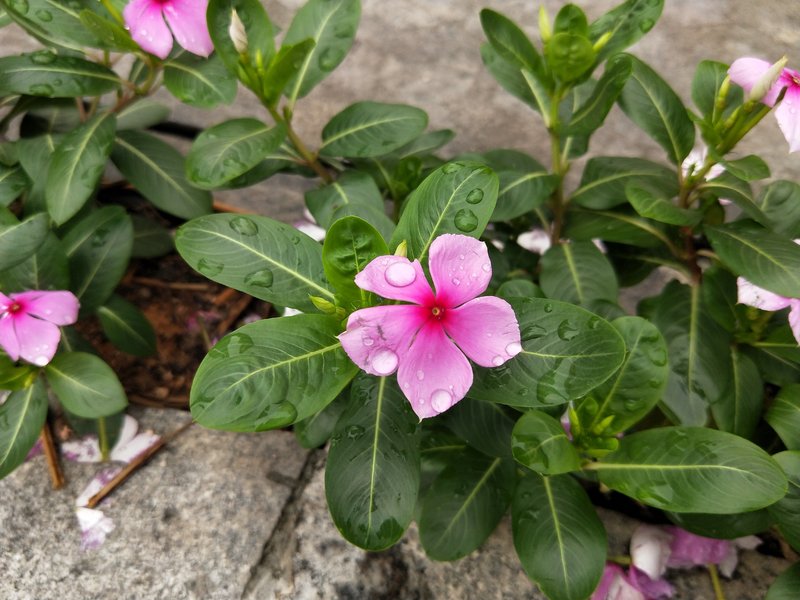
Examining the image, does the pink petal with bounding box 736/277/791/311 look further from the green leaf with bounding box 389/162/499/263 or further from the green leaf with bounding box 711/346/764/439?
the green leaf with bounding box 389/162/499/263

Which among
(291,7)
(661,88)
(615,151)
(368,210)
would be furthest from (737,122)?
(291,7)

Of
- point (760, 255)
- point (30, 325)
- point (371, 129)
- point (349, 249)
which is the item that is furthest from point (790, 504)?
point (30, 325)

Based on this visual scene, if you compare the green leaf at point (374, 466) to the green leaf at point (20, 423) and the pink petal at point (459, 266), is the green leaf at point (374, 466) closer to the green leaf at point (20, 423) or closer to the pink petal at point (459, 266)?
the pink petal at point (459, 266)

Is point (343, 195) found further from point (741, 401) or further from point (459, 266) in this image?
point (741, 401)

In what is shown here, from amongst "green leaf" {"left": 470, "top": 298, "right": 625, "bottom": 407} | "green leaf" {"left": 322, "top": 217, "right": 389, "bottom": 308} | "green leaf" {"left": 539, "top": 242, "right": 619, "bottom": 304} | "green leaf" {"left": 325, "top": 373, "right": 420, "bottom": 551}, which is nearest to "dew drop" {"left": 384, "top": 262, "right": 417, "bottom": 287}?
"green leaf" {"left": 322, "top": 217, "right": 389, "bottom": 308}

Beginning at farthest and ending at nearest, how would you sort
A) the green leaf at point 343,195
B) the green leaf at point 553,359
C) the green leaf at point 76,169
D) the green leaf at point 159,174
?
the green leaf at point 159,174
the green leaf at point 343,195
the green leaf at point 76,169
the green leaf at point 553,359

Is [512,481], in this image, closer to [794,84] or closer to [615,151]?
[794,84]

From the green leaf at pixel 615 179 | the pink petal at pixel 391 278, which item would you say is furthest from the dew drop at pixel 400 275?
the green leaf at pixel 615 179
